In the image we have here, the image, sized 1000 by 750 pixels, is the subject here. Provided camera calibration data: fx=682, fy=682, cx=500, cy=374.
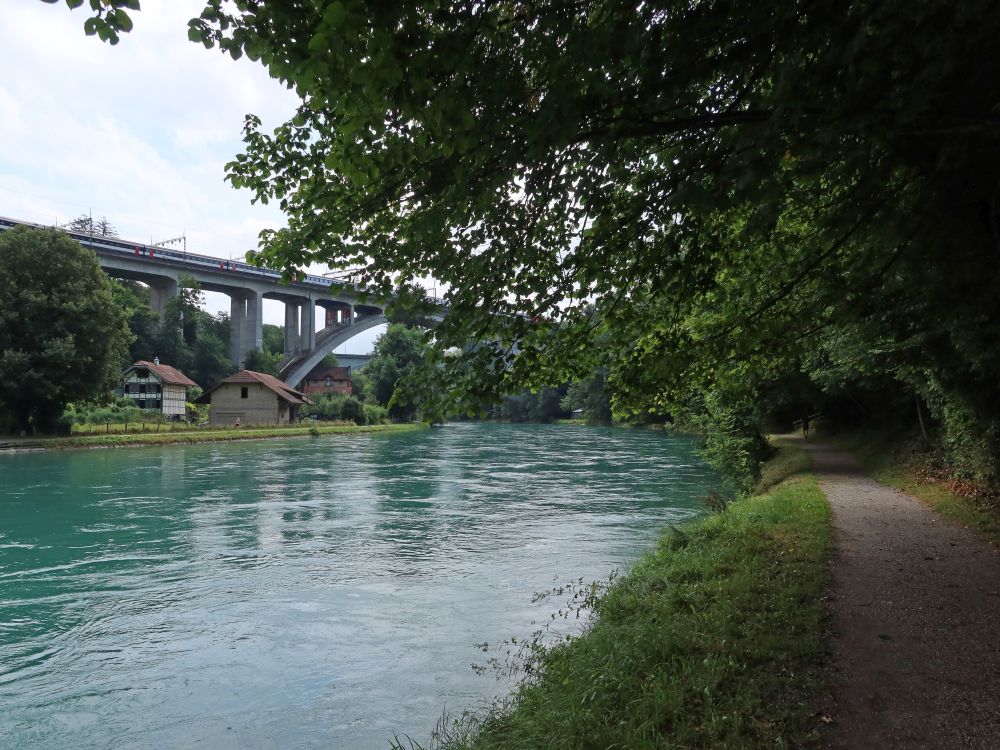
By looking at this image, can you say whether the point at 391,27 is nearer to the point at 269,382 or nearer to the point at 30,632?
the point at 30,632

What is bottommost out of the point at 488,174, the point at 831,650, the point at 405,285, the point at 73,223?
the point at 831,650

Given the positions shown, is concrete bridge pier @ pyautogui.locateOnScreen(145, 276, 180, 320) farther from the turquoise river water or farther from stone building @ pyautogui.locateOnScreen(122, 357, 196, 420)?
the turquoise river water

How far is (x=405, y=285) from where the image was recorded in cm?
577

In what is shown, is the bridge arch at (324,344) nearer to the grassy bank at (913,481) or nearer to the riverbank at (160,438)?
the riverbank at (160,438)

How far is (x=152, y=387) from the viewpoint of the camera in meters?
60.2

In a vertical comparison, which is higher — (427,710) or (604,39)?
(604,39)

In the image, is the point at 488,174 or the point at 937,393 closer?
the point at 488,174

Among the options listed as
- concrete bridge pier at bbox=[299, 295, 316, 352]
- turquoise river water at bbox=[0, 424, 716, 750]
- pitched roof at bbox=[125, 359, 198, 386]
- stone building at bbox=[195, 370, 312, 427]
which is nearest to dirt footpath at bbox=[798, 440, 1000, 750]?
turquoise river water at bbox=[0, 424, 716, 750]

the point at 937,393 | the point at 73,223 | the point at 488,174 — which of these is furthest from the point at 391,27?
the point at 73,223

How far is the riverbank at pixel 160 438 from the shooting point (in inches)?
1310

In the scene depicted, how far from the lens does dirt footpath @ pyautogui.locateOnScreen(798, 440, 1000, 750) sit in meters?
3.78

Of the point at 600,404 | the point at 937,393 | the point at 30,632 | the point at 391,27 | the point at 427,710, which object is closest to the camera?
the point at 391,27

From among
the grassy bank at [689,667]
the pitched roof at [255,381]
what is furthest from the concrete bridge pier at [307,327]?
the grassy bank at [689,667]

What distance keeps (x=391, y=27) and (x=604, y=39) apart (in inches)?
45.3
